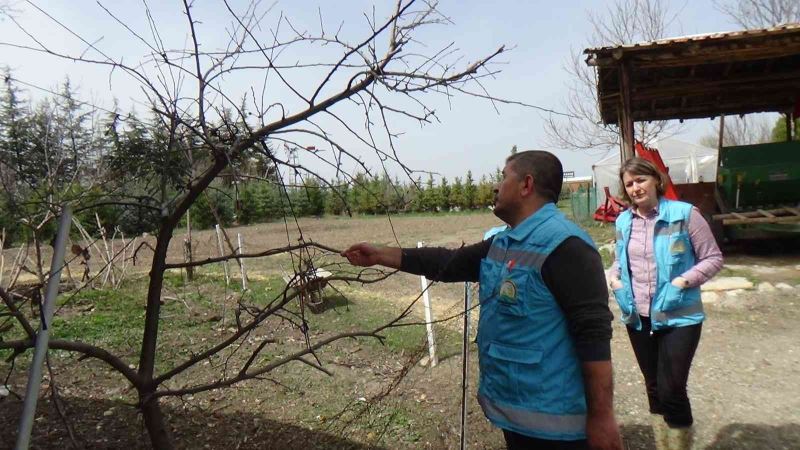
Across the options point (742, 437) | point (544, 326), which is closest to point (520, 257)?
point (544, 326)

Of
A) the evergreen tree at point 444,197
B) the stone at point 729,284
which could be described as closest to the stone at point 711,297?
the stone at point 729,284

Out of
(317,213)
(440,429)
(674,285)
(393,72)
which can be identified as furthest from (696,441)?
(317,213)

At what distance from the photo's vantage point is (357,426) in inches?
139

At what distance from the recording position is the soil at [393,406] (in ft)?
10.8

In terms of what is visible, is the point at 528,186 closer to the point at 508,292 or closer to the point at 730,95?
the point at 508,292

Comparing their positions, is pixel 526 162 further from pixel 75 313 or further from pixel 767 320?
pixel 75 313

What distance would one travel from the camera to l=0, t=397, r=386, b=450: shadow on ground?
128 inches

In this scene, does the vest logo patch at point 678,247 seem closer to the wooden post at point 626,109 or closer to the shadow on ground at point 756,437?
the shadow on ground at point 756,437

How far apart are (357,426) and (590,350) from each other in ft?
7.67

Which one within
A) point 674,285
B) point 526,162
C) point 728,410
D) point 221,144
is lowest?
point 728,410

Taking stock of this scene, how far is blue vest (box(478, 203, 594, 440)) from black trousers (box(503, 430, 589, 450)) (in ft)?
0.10

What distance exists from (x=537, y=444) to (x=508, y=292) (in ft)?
1.66

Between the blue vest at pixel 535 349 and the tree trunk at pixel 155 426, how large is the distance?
1285 mm

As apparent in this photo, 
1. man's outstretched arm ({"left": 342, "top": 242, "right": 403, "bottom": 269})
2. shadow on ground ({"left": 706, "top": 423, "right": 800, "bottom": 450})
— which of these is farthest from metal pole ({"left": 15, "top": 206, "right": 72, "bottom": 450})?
shadow on ground ({"left": 706, "top": 423, "right": 800, "bottom": 450})
